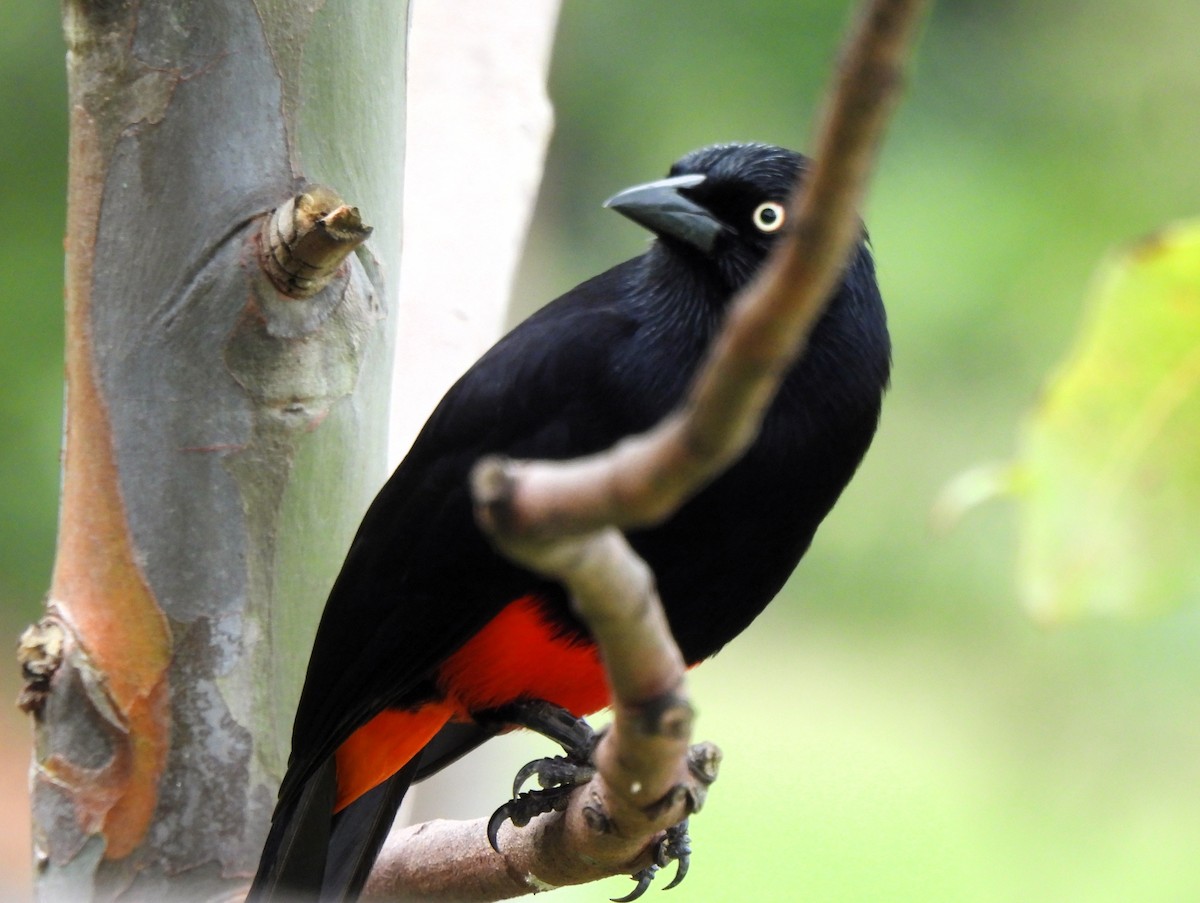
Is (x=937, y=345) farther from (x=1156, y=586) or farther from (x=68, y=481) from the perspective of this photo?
(x=1156, y=586)

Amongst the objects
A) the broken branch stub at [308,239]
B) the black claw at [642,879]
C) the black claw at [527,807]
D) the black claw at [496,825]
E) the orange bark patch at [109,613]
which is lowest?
the black claw at [642,879]

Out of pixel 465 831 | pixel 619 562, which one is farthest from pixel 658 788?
pixel 465 831

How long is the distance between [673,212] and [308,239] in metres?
0.57

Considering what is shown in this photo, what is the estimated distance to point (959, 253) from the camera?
5.68 meters

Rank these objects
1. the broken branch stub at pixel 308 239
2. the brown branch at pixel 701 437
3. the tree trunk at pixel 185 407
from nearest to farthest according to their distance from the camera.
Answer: the brown branch at pixel 701 437
the broken branch stub at pixel 308 239
the tree trunk at pixel 185 407

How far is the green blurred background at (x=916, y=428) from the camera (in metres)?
5.22

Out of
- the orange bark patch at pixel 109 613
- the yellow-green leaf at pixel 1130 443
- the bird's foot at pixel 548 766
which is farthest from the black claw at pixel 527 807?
the yellow-green leaf at pixel 1130 443

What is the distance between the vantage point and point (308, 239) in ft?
5.66

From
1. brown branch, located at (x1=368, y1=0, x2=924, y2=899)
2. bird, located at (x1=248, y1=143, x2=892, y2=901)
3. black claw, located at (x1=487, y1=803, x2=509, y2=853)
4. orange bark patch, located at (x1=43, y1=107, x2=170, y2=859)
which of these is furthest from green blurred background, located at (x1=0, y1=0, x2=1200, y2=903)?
brown branch, located at (x1=368, y1=0, x2=924, y2=899)

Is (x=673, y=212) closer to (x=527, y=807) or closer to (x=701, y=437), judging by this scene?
(x=527, y=807)

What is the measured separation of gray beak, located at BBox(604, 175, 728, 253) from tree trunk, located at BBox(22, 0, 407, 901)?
15.1 inches

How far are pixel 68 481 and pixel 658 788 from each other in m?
1.09

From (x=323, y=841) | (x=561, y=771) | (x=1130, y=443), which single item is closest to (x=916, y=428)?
(x=561, y=771)

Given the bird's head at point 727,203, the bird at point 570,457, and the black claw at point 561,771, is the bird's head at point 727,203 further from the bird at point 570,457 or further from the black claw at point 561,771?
the black claw at point 561,771
